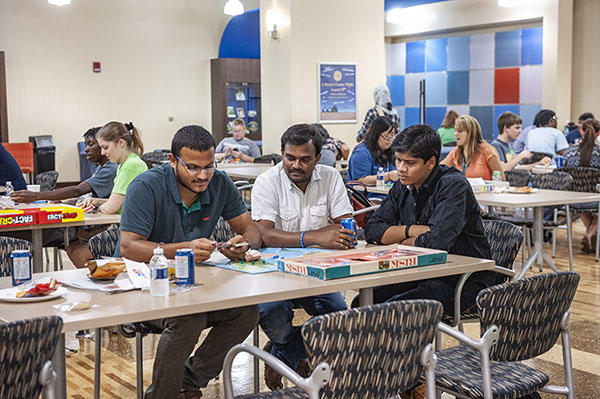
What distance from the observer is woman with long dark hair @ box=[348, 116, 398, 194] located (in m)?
6.63

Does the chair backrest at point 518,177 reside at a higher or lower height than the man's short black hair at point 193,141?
lower

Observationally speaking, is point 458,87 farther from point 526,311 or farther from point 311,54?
point 526,311

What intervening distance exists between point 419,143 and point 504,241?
735 mm

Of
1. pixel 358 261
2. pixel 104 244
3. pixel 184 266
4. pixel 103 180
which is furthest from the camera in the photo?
pixel 103 180

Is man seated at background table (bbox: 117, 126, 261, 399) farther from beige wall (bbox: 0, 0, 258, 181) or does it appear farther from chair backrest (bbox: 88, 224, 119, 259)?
beige wall (bbox: 0, 0, 258, 181)

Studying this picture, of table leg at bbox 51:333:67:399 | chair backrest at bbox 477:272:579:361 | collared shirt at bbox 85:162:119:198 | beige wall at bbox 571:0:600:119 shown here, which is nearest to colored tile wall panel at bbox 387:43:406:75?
beige wall at bbox 571:0:600:119

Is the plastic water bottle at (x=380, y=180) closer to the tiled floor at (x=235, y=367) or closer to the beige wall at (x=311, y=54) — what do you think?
the tiled floor at (x=235, y=367)

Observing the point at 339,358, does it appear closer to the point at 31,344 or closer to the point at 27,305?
the point at 31,344

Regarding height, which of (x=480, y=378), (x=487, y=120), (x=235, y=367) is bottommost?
(x=235, y=367)

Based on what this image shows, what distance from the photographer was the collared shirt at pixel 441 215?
3549 millimetres

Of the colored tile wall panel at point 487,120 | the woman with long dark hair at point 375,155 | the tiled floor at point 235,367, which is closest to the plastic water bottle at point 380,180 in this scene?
the woman with long dark hair at point 375,155

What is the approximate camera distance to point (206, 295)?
A: 269 cm

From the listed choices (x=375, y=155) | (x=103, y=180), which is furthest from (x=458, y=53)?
(x=103, y=180)

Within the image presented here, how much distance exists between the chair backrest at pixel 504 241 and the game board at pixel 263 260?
994 mm
